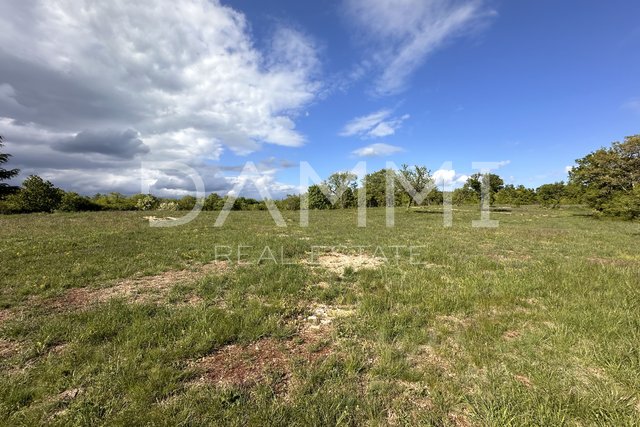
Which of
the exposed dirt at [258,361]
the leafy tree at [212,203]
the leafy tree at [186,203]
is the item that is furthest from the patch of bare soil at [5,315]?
the leafy tree at [212,203]

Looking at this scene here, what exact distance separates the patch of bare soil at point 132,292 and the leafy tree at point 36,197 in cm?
4752

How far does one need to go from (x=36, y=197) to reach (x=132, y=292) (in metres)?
50.4

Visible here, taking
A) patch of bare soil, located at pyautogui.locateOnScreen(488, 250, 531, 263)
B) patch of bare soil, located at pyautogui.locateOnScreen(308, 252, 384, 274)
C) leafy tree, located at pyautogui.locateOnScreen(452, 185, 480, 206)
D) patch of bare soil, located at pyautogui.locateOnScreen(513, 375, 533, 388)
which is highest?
leafy tree, located at pyautogui.locateOnScreen(452, 185, 480, 206)

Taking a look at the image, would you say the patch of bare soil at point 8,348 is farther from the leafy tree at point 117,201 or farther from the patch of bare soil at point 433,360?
the leafy tree at point 117,201

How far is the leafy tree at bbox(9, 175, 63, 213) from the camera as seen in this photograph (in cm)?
4194

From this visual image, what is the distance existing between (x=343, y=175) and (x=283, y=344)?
87864mm

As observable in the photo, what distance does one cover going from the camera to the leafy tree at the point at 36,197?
41.9m

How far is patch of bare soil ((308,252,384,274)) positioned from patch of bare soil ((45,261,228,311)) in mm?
4476

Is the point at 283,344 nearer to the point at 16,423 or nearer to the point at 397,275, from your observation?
the point at 16,423

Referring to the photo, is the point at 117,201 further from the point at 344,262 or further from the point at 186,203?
the point at 344,262

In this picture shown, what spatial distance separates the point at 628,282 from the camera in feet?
28.3

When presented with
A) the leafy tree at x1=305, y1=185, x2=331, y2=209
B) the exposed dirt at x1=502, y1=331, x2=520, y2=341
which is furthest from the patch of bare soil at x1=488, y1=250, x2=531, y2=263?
the leafy tree at x1=305, y1=185, x2=331, y2=209

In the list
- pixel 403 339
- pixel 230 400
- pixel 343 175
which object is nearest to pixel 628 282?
pixel 403 339

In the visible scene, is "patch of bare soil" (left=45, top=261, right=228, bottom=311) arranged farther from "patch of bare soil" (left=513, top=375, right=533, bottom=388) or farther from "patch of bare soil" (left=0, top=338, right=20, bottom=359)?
"patch of bare soil" (left=513, top=375, right=533, bottom=388)
